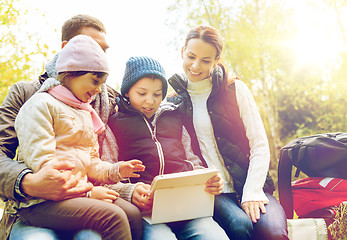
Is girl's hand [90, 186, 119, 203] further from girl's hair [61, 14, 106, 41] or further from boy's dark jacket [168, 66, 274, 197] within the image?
girl's hair [61, 14, 106, 41]

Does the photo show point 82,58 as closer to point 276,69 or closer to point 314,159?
point 314,159

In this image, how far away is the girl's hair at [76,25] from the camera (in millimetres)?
2227

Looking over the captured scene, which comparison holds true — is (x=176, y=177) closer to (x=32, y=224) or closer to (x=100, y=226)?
(x=100, y=226)

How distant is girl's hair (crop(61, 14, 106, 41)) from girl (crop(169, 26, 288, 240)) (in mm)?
629

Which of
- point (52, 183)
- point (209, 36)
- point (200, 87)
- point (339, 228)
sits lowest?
point (339, 228)

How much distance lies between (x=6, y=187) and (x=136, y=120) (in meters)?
0.82

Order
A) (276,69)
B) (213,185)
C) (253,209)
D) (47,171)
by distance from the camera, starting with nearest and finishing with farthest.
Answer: (47,171)
(213,185)
(253,209)
(276,69)

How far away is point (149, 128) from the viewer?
2186mm

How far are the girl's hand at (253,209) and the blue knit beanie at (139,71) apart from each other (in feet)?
→ 2.78

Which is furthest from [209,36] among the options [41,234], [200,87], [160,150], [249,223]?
[41,234]

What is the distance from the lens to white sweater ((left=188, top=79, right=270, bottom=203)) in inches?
86.2

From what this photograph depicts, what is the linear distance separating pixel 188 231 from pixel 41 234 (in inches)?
29.8

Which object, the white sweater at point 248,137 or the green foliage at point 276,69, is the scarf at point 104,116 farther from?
the green foliage at point 276,69

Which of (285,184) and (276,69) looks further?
(276,69)
